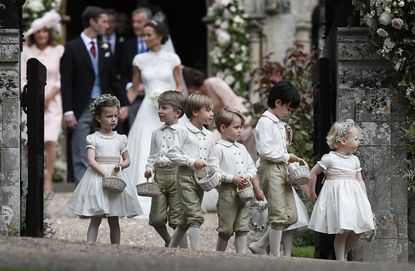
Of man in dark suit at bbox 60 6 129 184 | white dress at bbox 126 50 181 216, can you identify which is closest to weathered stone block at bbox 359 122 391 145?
white dress at bbox 126 50 181 216

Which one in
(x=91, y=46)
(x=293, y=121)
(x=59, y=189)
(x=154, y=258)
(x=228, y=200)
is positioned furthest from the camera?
(x=59, y=189)

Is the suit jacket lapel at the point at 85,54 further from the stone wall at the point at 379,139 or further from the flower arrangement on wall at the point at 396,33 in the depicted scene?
the flower arrangement on wall at the point at 396,33

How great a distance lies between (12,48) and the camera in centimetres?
1121

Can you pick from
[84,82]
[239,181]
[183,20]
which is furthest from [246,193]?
[183,20]

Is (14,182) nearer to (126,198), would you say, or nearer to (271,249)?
(126,198)

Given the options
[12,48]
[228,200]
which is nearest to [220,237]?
[228,200]

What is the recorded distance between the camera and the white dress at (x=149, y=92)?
1505cm

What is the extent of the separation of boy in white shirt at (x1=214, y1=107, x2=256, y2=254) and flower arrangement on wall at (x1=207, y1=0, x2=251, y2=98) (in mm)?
8713

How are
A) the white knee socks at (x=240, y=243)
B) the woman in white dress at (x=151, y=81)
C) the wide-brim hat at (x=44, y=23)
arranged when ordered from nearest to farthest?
the white knee socks at (x=240, y=243)
the woman in white dress at (x=151, y=81)
the wide-brim hat at (x=44, y=23)

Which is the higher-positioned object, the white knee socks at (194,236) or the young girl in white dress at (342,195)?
the young girl in white dress at (342,195)

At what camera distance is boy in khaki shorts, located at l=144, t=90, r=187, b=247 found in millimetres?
11375

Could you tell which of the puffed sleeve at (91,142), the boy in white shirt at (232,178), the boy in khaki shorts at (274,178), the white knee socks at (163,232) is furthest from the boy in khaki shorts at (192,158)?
the puffed sleeve at (91,142)

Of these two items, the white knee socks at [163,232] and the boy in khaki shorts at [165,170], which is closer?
the boy in khaki shorts at [165,170]

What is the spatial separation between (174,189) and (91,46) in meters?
4.59
